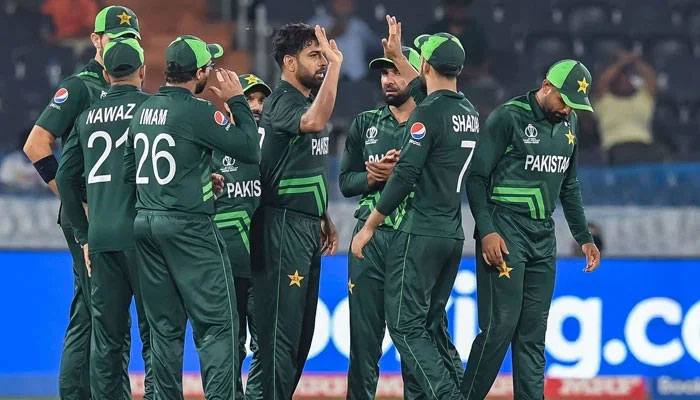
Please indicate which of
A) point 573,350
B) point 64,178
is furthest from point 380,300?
point 573,350

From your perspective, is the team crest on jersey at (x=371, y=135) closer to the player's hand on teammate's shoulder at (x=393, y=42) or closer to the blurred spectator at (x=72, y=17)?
the player's hand on teammate's shoulder at (x=393, y=42)

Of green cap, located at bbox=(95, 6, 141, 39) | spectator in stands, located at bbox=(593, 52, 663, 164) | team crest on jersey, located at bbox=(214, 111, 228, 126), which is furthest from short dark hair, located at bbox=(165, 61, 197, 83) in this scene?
spectator in stands, located at bbox=(593, 52, 663, 164)

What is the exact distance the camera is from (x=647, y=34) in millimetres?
14945

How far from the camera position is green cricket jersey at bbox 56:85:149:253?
6766 millimetres

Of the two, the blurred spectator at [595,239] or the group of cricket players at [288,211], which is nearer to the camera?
the group of cricket players at [288,211]

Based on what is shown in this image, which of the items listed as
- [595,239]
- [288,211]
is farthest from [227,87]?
[595,239]

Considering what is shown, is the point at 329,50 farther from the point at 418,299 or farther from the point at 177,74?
the point at 418,299

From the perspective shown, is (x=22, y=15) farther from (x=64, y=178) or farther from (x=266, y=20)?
(x=64, y=178)

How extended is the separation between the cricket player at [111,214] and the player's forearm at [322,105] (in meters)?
0.90

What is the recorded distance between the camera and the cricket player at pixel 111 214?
6.76 metres

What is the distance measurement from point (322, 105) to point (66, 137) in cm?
160

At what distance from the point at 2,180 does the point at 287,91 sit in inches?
239

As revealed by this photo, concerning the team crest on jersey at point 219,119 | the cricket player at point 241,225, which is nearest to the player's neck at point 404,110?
the cricket player at point 241,225

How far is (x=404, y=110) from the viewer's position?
7469 mm
